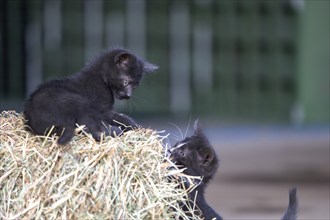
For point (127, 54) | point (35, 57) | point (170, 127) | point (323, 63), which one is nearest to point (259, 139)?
point (170, 127)

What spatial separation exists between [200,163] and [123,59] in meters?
0.70

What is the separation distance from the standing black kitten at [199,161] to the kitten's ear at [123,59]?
0.53 meters

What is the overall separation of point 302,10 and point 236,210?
786 centimetres

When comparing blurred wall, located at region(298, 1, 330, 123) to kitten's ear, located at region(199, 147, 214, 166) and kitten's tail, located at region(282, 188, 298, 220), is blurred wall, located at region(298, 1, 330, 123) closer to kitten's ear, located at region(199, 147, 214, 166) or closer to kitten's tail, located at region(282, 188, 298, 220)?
kitten's tail, located at region(282, 188, 298, 220)

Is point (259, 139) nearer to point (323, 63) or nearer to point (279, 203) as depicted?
point (323, 63)

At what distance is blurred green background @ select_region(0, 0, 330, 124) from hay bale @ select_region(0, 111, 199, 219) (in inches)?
410

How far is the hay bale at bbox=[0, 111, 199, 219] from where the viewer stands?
450 cm

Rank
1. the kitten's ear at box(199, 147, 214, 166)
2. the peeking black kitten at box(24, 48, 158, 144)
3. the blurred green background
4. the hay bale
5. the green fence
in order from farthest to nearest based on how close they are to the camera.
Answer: the blurred green background, the green fence, the kitten's ear at box(199, 147, 214, 166), the peeking black kitten at box(24, 48, 158, 144), the hay bale

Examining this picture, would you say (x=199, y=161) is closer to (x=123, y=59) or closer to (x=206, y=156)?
(x=206, y=156)

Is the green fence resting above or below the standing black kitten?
below

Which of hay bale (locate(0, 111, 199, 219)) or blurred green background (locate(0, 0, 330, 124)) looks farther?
blurred green background (locate(0, 0, 330, 124))

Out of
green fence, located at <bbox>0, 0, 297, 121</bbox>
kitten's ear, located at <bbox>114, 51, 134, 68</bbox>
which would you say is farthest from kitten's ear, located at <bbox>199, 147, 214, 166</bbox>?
green fence, located at <bbox>0, 0, 297, 121</bbox>

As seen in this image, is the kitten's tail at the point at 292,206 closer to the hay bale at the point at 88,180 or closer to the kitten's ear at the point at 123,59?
the hay bale at the point at 88,180

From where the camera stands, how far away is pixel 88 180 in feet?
14.9
